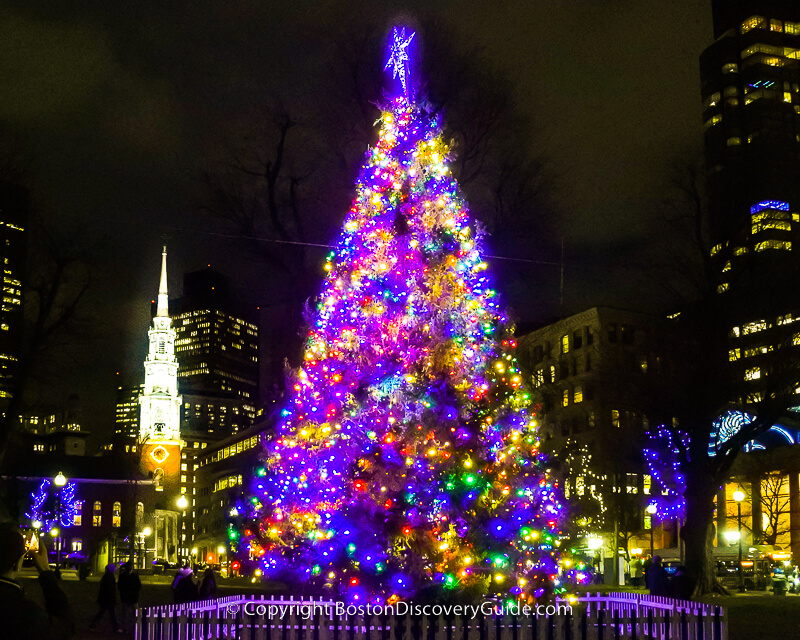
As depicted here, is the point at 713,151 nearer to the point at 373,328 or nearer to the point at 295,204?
the point at 295,204

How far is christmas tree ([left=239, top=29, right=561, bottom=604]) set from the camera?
707 inches

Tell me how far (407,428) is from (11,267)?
24.2m

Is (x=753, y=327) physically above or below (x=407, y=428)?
above

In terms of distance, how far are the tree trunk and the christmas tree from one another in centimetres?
1704

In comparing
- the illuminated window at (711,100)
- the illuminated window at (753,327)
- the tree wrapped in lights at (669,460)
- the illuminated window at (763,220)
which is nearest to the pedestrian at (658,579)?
the tree wrapped in lights at (669,460)

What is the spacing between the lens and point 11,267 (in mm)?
37250

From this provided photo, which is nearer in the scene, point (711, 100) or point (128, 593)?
point (128, 593)

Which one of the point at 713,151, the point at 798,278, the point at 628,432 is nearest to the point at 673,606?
the point at 798,278

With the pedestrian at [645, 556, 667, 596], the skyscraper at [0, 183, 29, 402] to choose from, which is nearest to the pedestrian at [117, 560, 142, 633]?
the pedestrian at [645, 556, 667, 596]

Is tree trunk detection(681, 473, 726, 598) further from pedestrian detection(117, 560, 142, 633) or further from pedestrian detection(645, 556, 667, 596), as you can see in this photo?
pedestrian detection(117, 560, 142, 633)

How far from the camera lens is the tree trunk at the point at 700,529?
34594mm

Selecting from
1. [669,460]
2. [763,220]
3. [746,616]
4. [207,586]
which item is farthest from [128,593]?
[669,460]

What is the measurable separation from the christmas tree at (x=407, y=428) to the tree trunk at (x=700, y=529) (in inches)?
671

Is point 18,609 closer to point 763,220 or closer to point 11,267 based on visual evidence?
point 763,220
